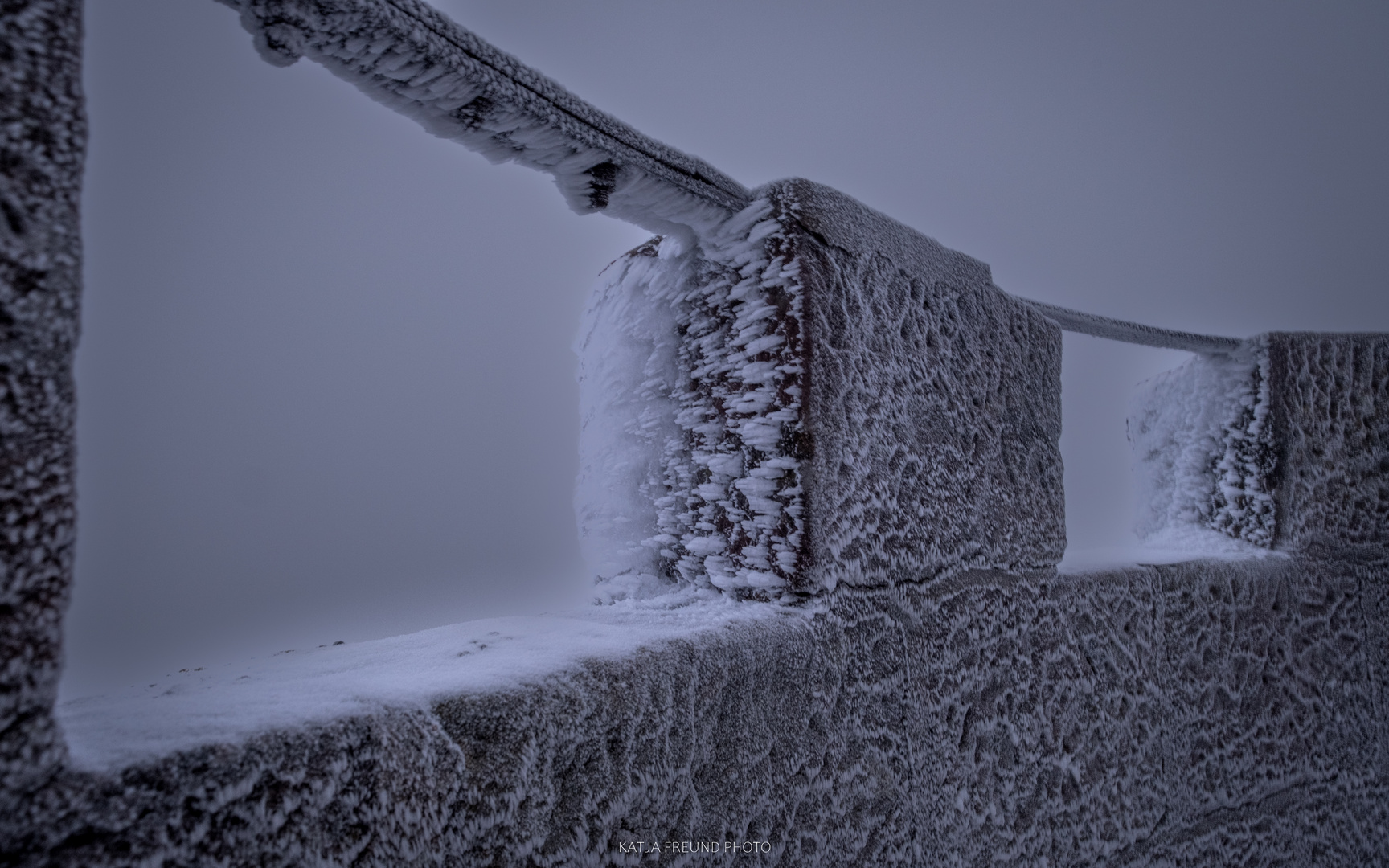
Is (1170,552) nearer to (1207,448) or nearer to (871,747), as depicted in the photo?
(1207,448)

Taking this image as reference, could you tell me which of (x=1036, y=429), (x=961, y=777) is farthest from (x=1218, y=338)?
(x=961, y=777)

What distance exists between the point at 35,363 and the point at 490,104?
17.3 inches

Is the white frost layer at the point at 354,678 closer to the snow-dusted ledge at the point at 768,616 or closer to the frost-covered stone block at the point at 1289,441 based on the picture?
the snow-dusted ledge at the point at 768,616

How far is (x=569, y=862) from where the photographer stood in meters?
0.61

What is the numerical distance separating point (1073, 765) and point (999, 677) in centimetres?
24

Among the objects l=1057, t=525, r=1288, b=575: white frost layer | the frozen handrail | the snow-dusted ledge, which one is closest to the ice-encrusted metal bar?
the snow-dusted ledge

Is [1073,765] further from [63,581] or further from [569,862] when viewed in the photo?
[63,581]

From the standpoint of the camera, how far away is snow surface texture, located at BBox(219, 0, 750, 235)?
1.91 feet

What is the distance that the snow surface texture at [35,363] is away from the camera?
0.38 meters

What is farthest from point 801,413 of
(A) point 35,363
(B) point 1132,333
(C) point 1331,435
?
(C) point 1331,435

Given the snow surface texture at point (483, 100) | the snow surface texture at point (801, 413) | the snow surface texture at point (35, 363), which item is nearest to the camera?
the snow surface texture at point (35, 363)

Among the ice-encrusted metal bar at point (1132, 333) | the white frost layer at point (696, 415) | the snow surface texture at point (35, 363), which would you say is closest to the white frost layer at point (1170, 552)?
the ice-encrusted metal bar at point (1132, 333)

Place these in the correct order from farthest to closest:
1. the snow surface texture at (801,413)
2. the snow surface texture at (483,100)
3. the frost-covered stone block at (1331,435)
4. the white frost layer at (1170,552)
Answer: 1. the frost-covered stone block at (1331,435)
2. the white frost layer at (1170,552)
3. the snow surface texture at (801,413)
4. the snow surface texture at (483,100)

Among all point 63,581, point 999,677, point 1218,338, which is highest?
point 1218,338
